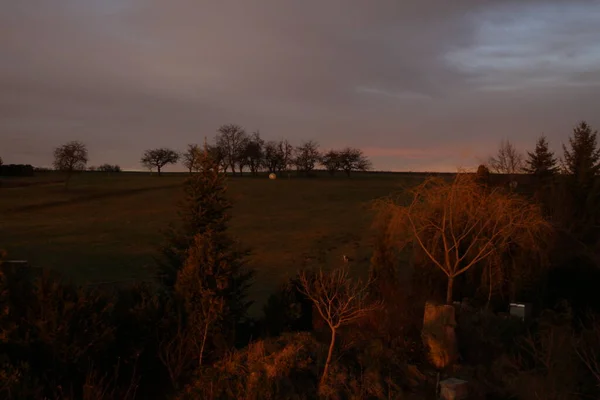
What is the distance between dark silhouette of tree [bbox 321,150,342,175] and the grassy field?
25017 mm

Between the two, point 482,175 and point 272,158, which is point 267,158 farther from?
point 482,175

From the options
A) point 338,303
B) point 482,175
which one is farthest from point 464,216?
point 338,303

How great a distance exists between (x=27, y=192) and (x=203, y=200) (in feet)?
161

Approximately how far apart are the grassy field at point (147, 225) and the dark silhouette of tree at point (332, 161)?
2502cm

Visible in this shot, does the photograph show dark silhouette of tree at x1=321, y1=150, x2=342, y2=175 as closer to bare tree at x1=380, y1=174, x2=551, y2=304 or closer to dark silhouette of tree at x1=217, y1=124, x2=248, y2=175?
dark silhouette of tree at x1=217, y1=124, x2=248, y2=175

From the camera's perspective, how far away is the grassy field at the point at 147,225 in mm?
24562

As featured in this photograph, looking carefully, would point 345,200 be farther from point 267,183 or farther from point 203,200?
point 203,200

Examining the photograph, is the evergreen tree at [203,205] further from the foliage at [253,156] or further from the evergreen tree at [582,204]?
the foliage at [253,156]

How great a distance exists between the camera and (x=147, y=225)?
36094 mm

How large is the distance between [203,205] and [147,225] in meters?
26.9

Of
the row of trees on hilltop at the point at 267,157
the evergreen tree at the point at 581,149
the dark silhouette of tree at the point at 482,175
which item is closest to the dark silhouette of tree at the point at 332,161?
the row of trees on hilltop at the point at 267,157

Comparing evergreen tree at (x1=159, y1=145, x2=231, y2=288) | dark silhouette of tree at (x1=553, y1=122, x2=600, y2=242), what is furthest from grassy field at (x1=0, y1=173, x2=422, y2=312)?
dark silhouette of tree at (x1=553, y1=122, x2=600, y2=242)

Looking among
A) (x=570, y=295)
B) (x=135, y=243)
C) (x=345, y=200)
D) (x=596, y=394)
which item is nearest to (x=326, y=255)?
(x=135, y=243)

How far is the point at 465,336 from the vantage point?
11328mm
